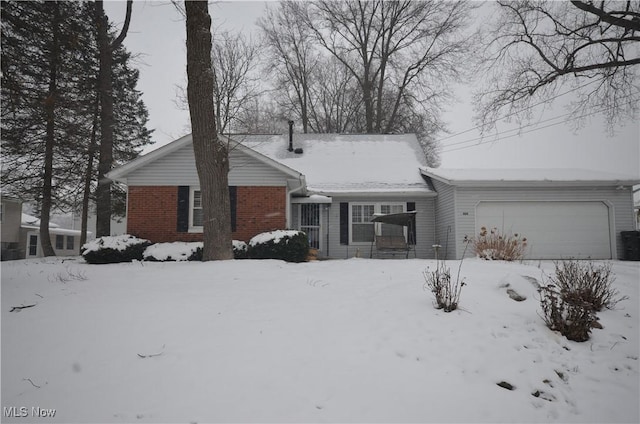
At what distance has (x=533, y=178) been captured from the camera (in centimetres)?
1234

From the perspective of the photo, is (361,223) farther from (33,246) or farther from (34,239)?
(34,239)

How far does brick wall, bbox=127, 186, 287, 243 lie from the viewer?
11.5 metres

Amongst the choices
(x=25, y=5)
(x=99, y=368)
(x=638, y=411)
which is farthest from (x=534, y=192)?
(x=25, y=5)

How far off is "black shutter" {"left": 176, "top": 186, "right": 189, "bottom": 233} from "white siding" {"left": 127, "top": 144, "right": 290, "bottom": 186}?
0.26m

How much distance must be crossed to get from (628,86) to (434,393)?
598 inches

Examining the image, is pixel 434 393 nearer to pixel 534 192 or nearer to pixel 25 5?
pixel 25 5

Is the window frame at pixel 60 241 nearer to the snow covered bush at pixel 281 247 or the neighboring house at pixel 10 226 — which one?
the neighboring house at pixel 10 226

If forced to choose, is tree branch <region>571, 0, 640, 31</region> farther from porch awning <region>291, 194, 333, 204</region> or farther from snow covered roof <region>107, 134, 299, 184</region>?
snow covered roof <region>107, 134, 299, 184</region>

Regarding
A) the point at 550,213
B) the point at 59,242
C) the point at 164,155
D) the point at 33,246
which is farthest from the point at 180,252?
the point at 59,242

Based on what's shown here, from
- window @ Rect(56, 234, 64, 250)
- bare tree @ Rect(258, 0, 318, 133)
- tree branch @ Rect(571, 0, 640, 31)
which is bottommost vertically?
window @ Rect(56, 234, 64, 250)

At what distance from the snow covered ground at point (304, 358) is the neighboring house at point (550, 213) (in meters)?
7.61

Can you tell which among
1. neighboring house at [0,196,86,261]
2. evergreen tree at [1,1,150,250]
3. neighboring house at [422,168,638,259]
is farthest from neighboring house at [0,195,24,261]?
neighboring house at [422,168,638,259]

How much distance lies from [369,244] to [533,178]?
6.18 m

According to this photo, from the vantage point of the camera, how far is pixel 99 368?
3215 millimetres
